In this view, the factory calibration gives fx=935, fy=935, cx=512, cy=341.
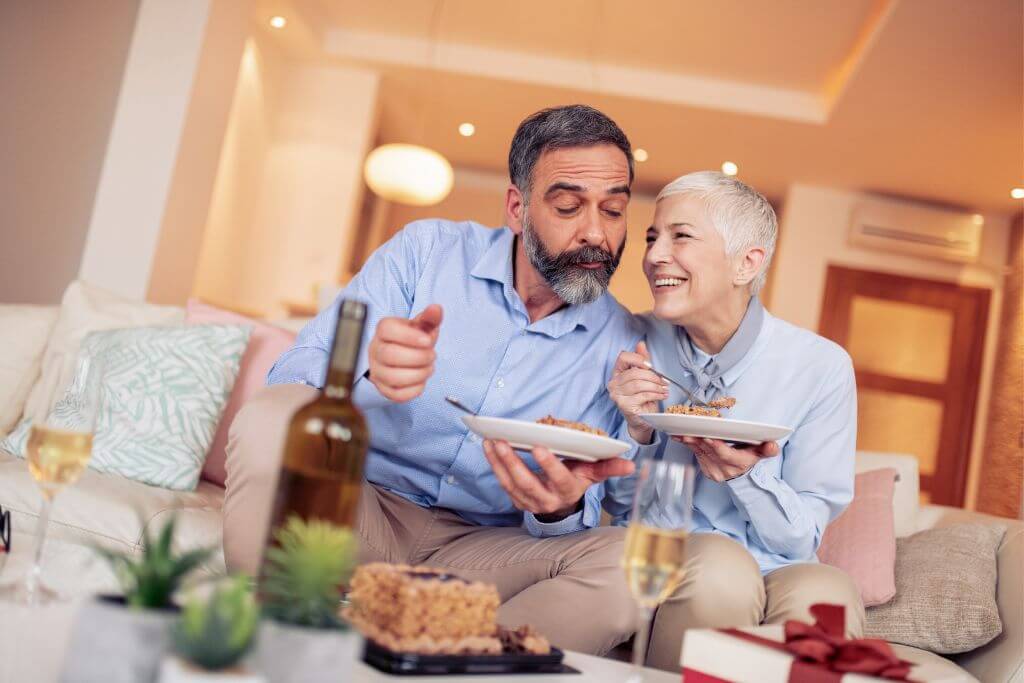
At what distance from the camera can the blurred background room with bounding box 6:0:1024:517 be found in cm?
434

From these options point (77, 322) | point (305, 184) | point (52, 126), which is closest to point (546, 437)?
point (77, 322)

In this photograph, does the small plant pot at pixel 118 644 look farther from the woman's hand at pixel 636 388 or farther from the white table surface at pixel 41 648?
the woman's hand at pixel 636 388

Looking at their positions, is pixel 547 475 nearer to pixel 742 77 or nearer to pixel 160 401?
pixel 160 401

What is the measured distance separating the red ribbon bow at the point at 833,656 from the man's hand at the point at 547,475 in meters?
0.44

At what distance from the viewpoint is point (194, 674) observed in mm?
648

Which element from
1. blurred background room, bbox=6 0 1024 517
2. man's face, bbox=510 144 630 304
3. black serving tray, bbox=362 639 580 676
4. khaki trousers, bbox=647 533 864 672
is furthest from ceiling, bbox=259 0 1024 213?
black serving tray, bbox=362 639 580 676

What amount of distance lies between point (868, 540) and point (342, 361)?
197cm

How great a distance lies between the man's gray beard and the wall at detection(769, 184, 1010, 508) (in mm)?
5497

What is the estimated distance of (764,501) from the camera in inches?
72.8

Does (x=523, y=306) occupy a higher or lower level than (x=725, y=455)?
higher

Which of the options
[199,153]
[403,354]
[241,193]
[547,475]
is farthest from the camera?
[241,193]

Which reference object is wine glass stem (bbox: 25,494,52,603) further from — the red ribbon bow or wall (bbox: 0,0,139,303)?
wall (bbox: 0,0,139,303)

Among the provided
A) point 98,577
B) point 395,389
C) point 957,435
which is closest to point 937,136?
point 957,435

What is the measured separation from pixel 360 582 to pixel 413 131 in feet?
23.0
